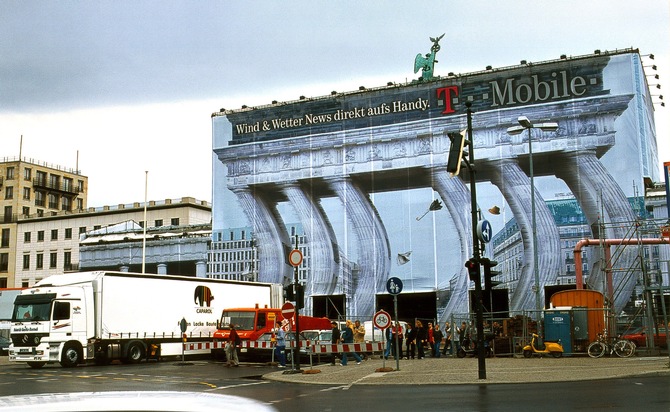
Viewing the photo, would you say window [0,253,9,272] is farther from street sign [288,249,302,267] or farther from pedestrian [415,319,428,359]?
street sign [288,249,302,267]

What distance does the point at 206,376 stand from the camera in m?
24.6

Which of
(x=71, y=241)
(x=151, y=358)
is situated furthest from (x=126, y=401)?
(x=71, y=241)

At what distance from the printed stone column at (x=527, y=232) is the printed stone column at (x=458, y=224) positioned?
8.30 feet

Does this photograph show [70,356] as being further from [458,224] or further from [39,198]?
[39,198]

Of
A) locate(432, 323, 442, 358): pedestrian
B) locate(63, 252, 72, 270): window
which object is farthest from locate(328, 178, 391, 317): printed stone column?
locate(63, 252, 72, 270): window

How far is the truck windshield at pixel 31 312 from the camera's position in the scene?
31312 mm

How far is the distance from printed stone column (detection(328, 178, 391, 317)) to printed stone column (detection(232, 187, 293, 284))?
5352mm

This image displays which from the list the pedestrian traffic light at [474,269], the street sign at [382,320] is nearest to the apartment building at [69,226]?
the street sign at [382,320]

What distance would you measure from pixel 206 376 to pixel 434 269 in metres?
31.5

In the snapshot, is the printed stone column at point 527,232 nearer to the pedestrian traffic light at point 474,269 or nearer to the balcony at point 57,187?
the pedestrian traffic light at point 474,269

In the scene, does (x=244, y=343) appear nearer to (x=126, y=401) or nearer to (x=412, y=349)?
(x=412, y=349)

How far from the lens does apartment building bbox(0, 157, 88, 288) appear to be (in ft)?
299

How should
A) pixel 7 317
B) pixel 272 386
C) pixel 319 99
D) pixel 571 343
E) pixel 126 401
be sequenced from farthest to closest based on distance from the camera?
pixel 319 99 → pixel 7 317 → pixel 571 343 → pixel 272 386 → pixel 126 401

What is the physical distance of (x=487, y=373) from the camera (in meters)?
22.2
